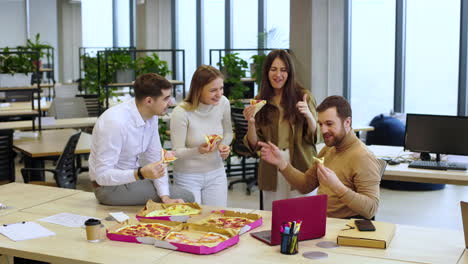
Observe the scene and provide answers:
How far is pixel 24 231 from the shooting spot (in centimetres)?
309

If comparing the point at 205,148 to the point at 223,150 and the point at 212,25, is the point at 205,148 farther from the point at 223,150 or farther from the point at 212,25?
the point at 212,25

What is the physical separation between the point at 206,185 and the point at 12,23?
13901 mm

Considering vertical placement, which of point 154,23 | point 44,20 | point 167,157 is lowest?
point 167,157

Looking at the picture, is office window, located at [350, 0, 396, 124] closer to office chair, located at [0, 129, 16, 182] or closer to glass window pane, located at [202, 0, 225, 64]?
glass window pane, located at [202, 0, 225, 64]

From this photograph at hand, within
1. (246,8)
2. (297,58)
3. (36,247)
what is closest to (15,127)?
(297,58)

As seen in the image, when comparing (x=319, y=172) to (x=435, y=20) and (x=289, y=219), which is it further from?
(x=435, y=20)

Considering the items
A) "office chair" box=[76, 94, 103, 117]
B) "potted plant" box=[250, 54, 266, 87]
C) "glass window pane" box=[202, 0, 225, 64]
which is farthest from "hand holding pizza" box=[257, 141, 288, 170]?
"glass window pane" box=[202, 0, 225, 64]

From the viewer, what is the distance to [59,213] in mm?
3459

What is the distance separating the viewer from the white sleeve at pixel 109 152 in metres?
3.49

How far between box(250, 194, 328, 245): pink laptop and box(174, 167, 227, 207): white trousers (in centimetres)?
119

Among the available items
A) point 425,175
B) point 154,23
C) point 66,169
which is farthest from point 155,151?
point 154,23

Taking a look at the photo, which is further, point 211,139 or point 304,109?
point 304,109

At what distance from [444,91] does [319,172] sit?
598cm

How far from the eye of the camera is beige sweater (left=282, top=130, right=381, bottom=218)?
10.5 feet
